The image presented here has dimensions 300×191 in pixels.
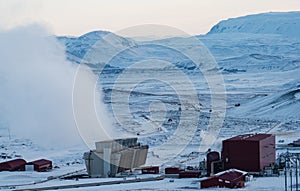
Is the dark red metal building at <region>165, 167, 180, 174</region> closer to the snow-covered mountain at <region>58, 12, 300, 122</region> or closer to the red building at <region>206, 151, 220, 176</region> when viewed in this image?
the red building at <region>206, 151, 220, 176</region>

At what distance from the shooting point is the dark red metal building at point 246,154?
79.7 ft

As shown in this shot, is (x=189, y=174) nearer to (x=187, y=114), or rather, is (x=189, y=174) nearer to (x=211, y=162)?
(x=211, y=162)

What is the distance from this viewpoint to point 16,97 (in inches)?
1665

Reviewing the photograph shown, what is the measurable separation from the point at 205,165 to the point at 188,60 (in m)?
113

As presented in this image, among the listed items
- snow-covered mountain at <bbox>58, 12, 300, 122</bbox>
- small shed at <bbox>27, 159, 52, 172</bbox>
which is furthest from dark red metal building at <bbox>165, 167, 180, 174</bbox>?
snow-covered mountain at <bbox>58, 12, 300, 122</bbox>

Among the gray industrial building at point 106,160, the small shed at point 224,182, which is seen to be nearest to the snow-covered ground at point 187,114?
the small shed at point 224,182

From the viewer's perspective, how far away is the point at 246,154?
80.2 ft

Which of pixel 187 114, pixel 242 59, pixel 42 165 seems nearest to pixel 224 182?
pixel 42 165

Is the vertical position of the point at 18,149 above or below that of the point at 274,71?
below

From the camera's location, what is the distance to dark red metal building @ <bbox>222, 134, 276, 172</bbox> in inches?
956

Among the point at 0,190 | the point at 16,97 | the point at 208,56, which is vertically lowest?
the point at 0,190

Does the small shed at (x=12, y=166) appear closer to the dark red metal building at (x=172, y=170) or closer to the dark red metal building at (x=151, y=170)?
the dark red metal building at (x=151, y=170)

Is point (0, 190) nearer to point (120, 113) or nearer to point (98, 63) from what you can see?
point (120, 113)

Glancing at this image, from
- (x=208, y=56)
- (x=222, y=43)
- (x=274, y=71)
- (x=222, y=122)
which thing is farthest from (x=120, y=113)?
(x=222, y=43)
